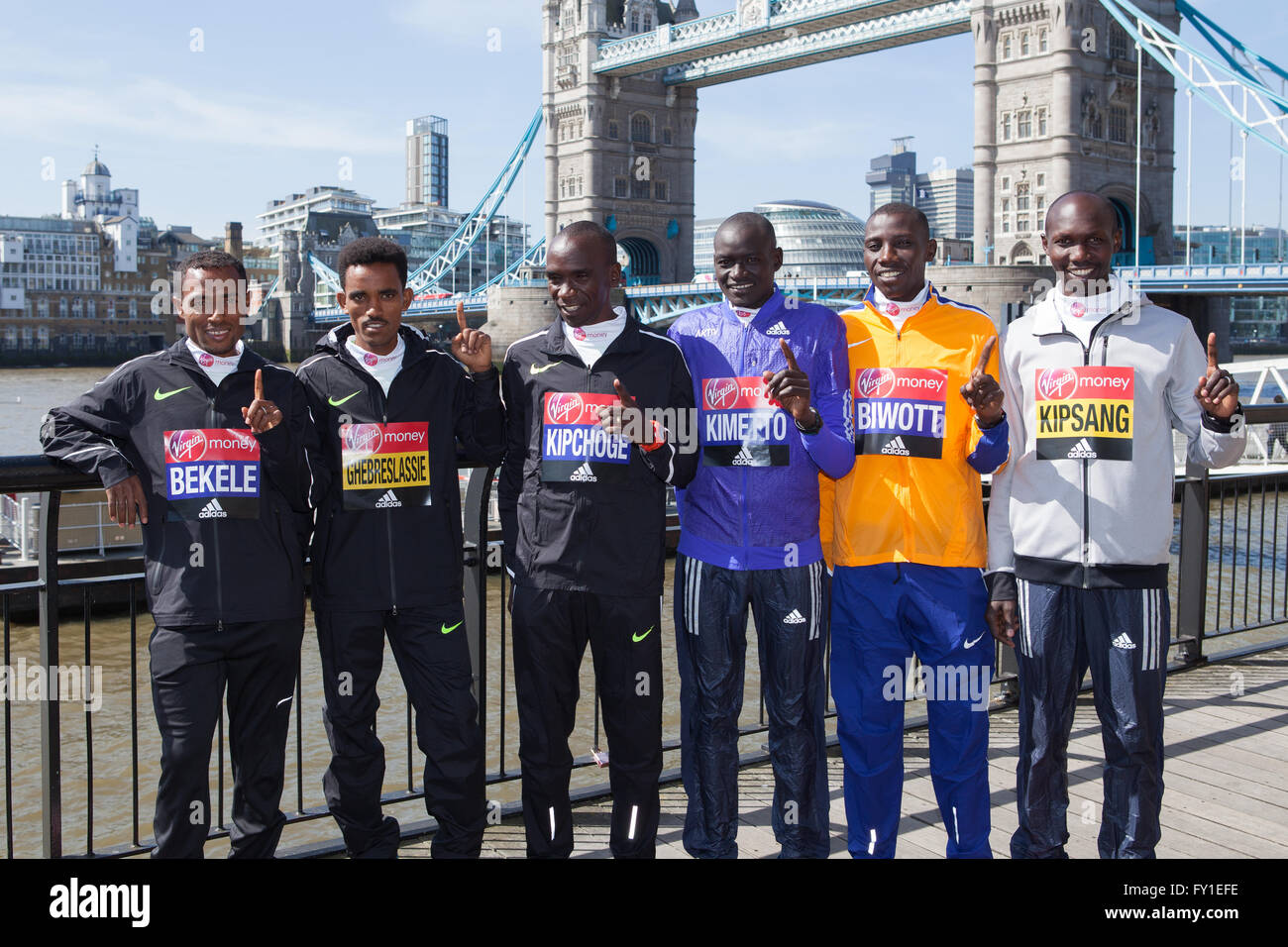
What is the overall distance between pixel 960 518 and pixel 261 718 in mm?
1726

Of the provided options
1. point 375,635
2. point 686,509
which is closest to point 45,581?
point 375,635

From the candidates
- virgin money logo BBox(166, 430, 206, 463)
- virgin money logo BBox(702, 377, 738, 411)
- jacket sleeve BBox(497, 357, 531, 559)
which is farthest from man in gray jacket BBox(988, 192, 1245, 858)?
virgin money logo BBox(166, 430, 206, 463)

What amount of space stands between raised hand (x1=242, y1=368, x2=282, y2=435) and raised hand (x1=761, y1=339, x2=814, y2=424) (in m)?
1.11

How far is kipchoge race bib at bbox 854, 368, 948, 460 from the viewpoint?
9.74ft

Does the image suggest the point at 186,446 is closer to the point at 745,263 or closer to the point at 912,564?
the point at 745,263

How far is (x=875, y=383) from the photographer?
3023 mm

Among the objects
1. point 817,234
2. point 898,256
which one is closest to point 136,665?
point 898,256

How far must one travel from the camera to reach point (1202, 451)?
2955 millimetres

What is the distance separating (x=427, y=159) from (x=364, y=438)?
167612 millimetres

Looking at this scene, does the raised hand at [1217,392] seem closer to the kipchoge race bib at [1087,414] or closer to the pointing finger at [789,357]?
the kipchoge race bib at [1087,414]

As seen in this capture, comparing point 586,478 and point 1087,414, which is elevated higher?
point 1087,414

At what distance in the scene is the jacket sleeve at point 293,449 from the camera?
2732 millimetres

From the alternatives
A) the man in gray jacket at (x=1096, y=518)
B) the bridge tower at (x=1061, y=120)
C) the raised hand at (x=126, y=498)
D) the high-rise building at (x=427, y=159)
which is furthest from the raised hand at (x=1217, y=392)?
the high-rise building at (x=427, y=159)
